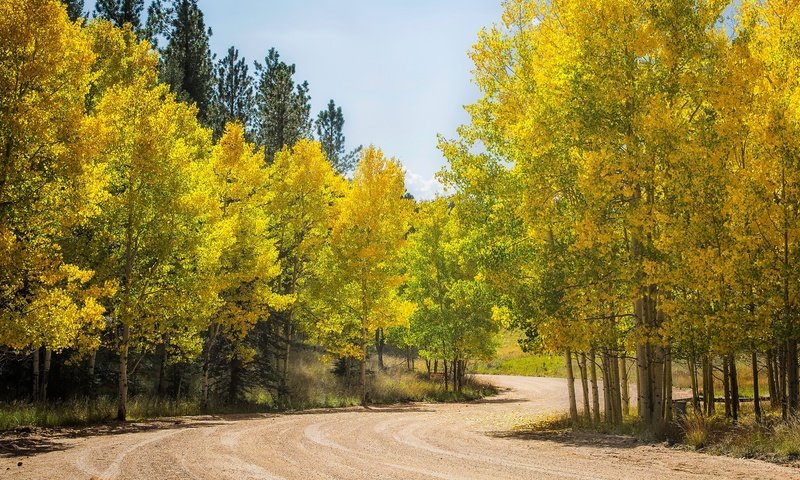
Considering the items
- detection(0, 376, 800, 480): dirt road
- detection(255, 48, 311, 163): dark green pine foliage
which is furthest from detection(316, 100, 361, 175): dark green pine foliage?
detection(0, 376, 800, 480): dirt road

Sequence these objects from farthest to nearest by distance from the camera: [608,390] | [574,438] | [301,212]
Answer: [301,212]
[608,390]
[574,438]

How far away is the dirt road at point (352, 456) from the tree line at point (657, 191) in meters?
2.65

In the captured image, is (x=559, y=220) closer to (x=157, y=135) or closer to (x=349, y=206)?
(x=157, y=135)

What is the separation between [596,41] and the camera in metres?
13.9

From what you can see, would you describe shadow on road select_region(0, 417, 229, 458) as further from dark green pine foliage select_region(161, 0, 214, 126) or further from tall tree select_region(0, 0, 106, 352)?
dark green pine foliage select_region(161, 0, 214, 126)

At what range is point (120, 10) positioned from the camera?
30.7m

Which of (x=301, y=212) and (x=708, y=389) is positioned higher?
(x=301, y=212)

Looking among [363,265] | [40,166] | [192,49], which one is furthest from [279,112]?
[40,166]

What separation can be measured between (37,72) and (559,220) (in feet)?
38.8

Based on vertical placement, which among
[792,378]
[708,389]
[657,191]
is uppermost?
[657,191]

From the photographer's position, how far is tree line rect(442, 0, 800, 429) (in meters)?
11.8

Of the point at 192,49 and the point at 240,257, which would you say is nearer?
the point at 240,257

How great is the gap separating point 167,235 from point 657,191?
13.3 meters

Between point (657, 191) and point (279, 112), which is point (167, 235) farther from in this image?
point (279, 112)
